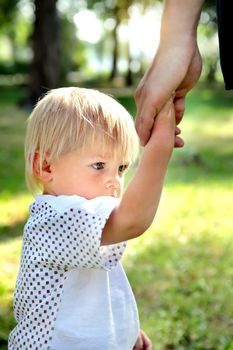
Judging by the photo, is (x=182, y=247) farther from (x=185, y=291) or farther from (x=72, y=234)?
(x=72, y=234)

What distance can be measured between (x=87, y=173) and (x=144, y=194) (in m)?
0.28

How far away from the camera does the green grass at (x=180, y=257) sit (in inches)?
135

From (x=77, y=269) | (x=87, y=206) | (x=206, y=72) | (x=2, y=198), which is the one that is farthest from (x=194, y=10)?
(x=206, y=72)

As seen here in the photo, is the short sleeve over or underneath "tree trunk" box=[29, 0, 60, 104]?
over

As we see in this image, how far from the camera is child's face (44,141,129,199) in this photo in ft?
6.35

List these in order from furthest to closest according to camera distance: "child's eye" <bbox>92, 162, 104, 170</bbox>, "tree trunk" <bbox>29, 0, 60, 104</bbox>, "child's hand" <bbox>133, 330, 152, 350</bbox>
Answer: "tree trunk" <bbox>29, 0, 60, 104</bbox> → "child's hand" <bbox>133, 330, 152, 350</bbox> → "child's eye" <bbox>92, 162, 104, 170</bbox>

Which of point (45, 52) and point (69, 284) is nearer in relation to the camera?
point (69, 284)

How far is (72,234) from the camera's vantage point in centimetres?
183

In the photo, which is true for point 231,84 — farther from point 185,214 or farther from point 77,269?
point 185,214

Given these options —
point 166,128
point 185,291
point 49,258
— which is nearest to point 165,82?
point 166,128

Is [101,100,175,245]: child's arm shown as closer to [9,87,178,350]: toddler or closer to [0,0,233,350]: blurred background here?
[9,87,178,350]: toddler

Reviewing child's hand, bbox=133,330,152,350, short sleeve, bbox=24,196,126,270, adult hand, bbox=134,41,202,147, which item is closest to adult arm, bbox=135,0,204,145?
adult hand, bbox=134,41,202,147

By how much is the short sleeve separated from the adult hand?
→ 0.25m

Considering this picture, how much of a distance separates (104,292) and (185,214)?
3.93 m
